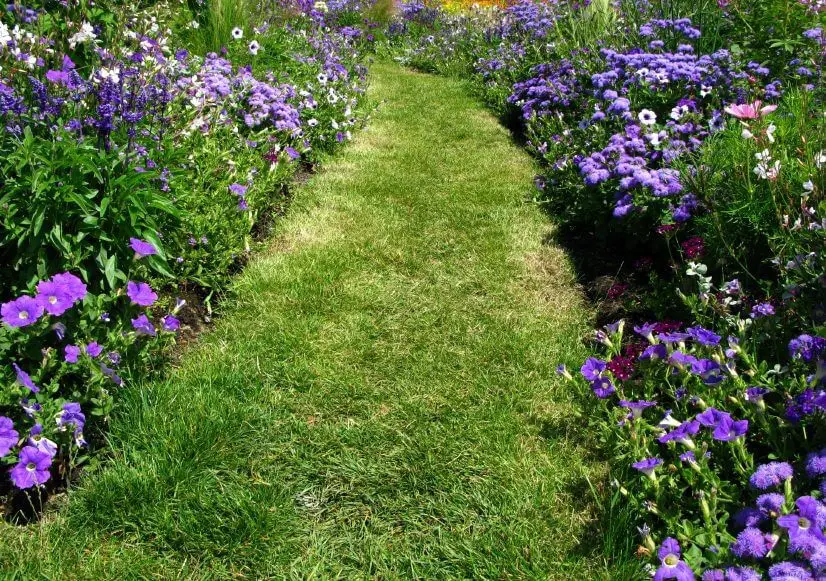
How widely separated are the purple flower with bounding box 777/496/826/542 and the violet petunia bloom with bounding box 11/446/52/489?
2118 millimetres

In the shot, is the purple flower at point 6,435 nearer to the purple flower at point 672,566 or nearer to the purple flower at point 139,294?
the purple flower at point 139,294

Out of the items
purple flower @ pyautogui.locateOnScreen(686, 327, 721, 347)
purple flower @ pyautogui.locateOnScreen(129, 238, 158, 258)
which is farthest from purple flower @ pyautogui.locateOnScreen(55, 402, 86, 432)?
purple flower @ pyautogui.locateOnScreen(686, 327, 721, 347)

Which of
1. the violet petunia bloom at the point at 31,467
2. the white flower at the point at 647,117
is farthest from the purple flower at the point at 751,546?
the white flower at the point at 647,117

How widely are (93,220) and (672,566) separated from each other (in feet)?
7.31

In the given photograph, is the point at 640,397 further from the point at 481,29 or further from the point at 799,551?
the point at 481,29

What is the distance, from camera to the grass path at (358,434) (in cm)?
203

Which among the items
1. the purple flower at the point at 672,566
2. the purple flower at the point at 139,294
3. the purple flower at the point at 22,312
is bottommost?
the purple flower at the point at 672,566

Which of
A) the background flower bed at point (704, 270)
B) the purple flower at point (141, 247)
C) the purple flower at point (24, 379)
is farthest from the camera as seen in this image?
the purple flower at point (141, 247)

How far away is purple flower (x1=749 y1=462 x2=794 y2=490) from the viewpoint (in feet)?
5.72

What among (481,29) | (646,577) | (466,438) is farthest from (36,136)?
(481,29)

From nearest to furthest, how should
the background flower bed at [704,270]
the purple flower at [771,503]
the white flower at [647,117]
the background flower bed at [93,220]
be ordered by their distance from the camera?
1. the purple flower at [771,503]
2. the background flower bed at [704,270]
3. the background flower bed at [93,220]
4. the white flower at [647,117]

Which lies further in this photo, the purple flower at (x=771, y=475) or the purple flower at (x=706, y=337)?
the purple flower at (x=706, y=337)

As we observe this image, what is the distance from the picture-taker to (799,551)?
60.8 inches

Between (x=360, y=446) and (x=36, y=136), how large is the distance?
5.92 ft
